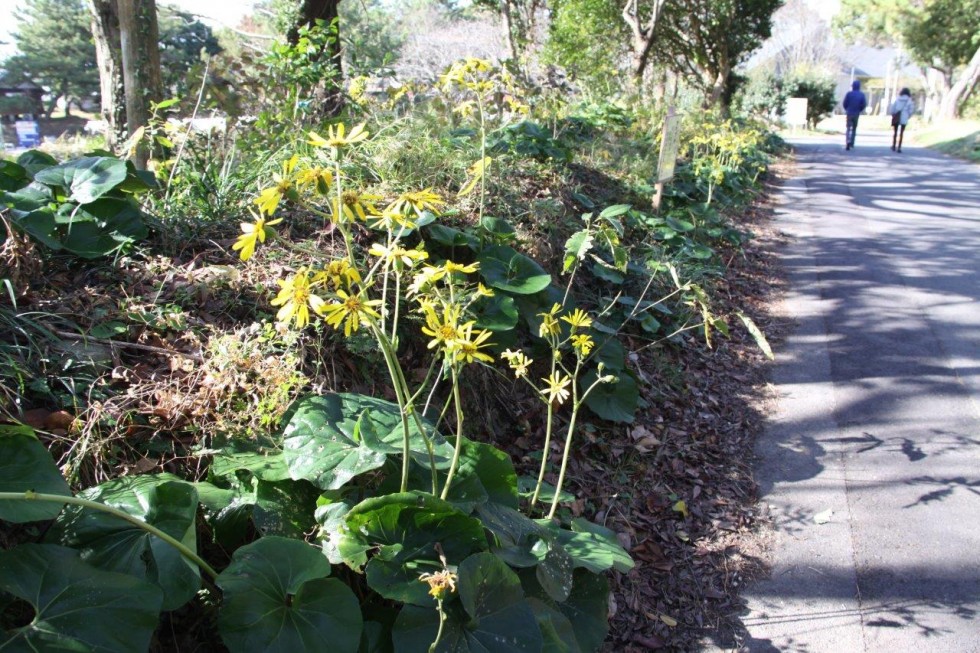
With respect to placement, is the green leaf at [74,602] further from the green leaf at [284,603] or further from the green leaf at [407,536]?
the green leaf at [407,536]

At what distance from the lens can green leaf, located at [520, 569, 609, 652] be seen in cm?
225

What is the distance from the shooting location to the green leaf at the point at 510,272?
12.2ft

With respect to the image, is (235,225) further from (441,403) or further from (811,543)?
(811,543)

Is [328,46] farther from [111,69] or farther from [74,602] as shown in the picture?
[74,602]

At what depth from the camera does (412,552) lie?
201 centimetres

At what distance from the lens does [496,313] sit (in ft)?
11.6

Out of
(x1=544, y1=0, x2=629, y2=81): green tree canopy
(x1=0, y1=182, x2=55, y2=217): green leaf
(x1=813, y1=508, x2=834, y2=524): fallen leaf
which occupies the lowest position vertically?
(x1=813, y1=508, x2=834, y2=524): fallen leaf

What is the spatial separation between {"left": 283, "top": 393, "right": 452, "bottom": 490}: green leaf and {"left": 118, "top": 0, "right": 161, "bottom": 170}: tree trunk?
2.97 meters

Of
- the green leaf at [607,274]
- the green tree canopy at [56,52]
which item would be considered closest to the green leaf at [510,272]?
the green leaf at [607,274]

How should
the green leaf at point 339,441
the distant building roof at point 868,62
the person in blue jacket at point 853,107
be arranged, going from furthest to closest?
the distant building roof at point 868,62 → the person in blue jacket at point 853,107 → the green leaf at point 339,441

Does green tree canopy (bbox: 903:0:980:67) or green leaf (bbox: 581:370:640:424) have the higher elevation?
green tree canopy (bbox: 903:0:980:67)

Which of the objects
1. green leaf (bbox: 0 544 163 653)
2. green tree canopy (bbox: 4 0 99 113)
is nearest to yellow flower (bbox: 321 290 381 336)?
green leaf (bbox: 0 544 163 653)

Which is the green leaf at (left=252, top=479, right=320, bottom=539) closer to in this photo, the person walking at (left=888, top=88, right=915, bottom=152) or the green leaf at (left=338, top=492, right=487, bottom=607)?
the green leaf at (left=338, top=492, right=487, bottom=607)

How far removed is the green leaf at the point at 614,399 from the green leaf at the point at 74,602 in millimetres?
2613
